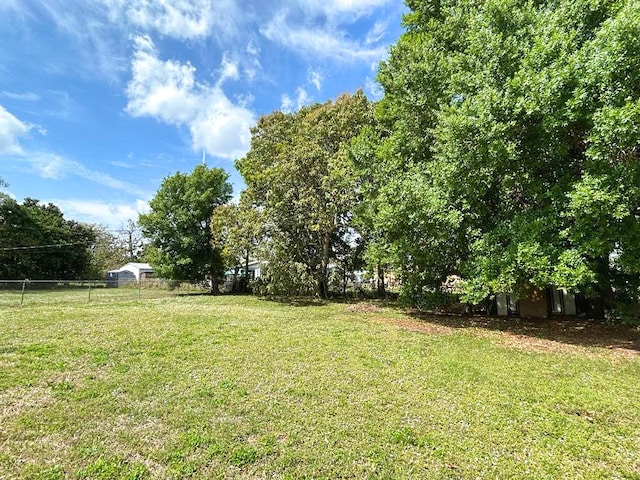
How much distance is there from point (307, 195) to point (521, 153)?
31.2 ft

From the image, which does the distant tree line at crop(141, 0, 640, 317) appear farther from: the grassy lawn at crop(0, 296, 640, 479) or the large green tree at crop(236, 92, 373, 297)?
the grassy lawn at crop(0, 296, 640, 479)

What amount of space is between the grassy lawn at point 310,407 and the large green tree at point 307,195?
27.7 ft

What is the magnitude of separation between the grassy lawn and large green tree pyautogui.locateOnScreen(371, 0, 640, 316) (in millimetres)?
2031

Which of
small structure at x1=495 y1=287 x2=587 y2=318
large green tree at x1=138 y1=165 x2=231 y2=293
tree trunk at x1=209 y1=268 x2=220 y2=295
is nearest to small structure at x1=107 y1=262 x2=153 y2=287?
large green tree at x1=138 y1=165 x2=231 y2=293

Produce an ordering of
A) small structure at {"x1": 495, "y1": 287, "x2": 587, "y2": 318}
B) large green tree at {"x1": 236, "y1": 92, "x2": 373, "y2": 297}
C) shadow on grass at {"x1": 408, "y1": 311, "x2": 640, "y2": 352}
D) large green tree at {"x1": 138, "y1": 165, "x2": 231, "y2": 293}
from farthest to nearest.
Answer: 1. large green tree at {"x1": 138, "y1": 165, "x2": 231, "y2": 293}
2. large green tree at {"x1": 236, "y1": 92, "x2": 373, "y2": 297}
3. small structure at {"x1": 495, "y1": 287, "x2": 587, "y2": 318}
4. shadow on grass at {"x1": 408, "y1": 311, "x2": 640, "y2": 352}

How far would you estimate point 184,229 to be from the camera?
71.4ft

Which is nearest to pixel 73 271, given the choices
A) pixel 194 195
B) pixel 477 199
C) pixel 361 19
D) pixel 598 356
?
pixel 194 195

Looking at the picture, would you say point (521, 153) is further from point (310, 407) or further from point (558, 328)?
point (310, 407)

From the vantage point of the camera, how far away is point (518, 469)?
2791mm

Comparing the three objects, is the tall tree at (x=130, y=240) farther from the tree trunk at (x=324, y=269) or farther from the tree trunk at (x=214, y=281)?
the tree trunk at (x=324, y=269)

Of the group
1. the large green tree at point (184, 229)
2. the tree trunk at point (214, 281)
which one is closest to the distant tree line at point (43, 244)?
the large green tree at point (184, 229)

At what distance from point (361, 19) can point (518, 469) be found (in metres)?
12.6

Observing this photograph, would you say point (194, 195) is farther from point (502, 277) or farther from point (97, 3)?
point (502, 277)

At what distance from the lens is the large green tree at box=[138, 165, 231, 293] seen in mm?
21188
